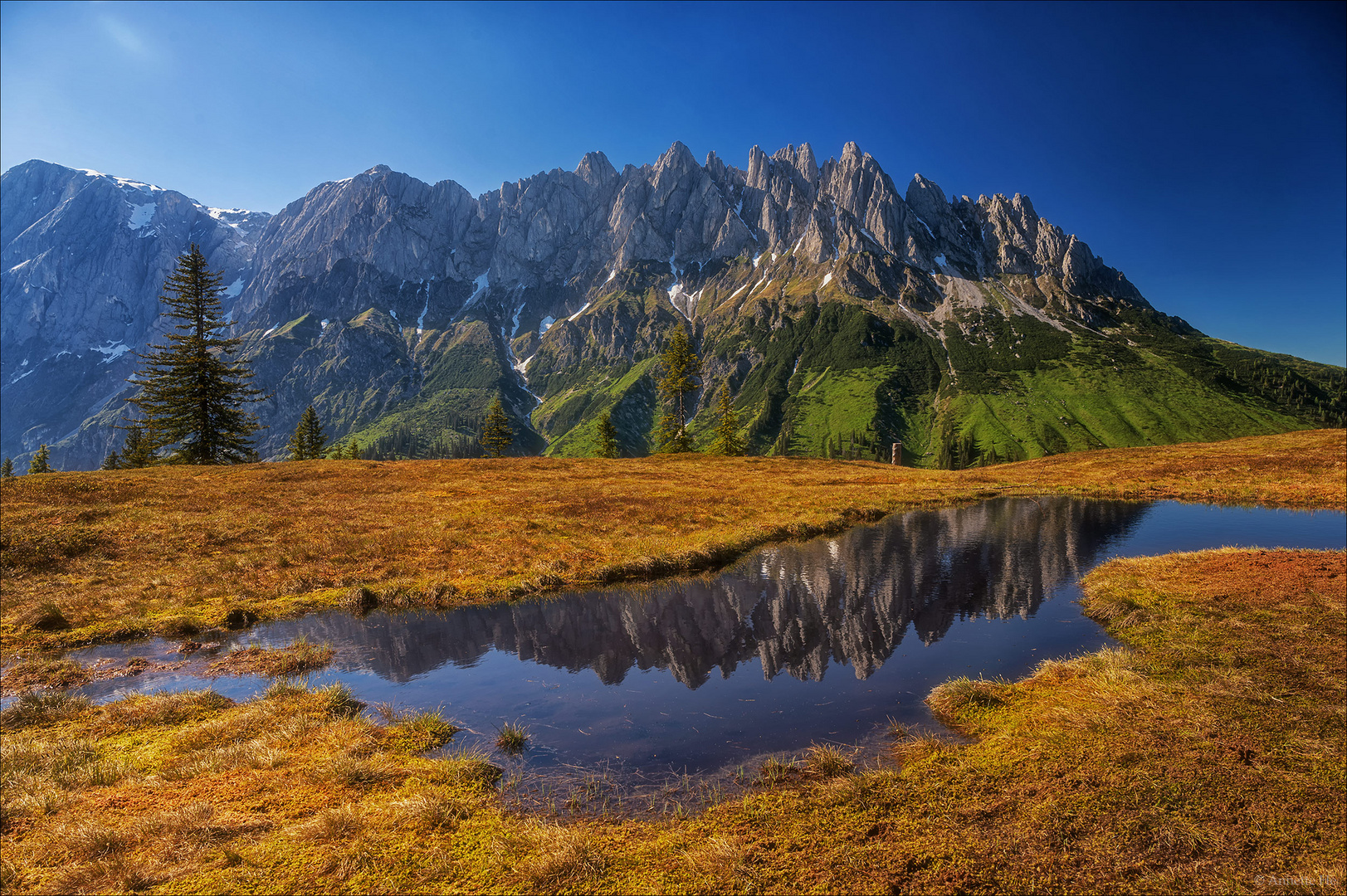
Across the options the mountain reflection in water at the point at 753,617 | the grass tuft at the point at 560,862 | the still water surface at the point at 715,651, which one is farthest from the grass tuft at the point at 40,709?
the grass tuft at the point at 560,862

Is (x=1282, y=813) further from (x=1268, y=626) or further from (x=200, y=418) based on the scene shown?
(x=200, y=418)

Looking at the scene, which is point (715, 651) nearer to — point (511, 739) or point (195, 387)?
point (511, 739)

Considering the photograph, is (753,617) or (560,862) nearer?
(560,862)

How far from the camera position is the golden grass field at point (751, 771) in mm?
7371

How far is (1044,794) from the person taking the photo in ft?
29.7

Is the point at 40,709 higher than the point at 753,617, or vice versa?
the point at 40,709

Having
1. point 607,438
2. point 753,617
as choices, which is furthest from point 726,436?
point 753,617

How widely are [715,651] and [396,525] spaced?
868 inches

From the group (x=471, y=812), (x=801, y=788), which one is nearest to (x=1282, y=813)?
(x=801, y=788)

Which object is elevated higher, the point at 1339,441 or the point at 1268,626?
the point at 1339,441

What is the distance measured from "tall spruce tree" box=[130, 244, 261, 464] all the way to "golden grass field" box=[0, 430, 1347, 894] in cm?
3733

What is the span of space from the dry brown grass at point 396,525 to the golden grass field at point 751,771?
28 centimetres

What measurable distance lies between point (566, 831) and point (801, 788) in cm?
408

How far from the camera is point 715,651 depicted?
1695cm
